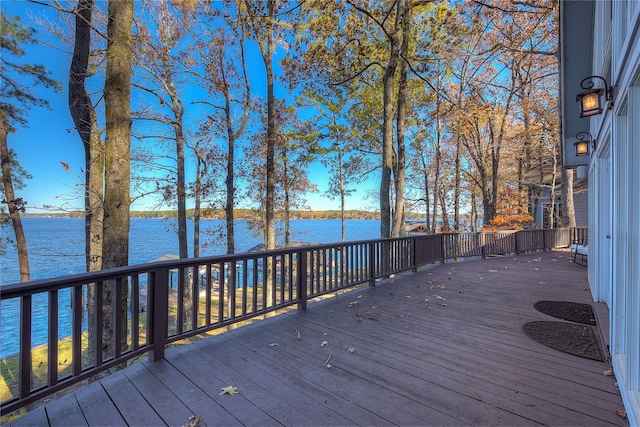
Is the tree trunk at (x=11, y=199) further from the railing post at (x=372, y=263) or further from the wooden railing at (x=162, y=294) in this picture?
the railing post at (x=372, y=263)

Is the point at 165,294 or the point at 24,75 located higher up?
the point at 24,75

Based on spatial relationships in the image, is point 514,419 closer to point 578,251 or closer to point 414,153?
point 578,251

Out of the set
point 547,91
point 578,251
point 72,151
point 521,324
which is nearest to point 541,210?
point 547,91

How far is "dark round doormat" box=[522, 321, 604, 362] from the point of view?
2666 millimetres

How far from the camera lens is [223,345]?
110 inches

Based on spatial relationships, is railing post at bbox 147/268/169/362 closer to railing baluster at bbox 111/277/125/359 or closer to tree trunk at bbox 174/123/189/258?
railing baluster at bbox 111/277/125/359

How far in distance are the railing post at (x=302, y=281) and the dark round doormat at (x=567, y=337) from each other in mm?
2574

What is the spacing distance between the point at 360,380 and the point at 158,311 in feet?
5.83

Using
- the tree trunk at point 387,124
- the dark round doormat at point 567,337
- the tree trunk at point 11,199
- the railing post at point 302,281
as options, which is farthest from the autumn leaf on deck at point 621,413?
the tree trunk at point 11,199

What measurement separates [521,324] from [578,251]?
6.13 meters

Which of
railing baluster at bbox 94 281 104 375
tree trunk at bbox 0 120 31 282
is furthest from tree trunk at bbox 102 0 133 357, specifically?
tree trunk at bbox 0 120 31 282

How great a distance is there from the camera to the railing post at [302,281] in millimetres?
3842

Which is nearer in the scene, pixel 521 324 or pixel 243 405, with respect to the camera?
pixel 243 405

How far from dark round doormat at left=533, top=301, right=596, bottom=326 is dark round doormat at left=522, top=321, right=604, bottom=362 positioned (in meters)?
0.25
